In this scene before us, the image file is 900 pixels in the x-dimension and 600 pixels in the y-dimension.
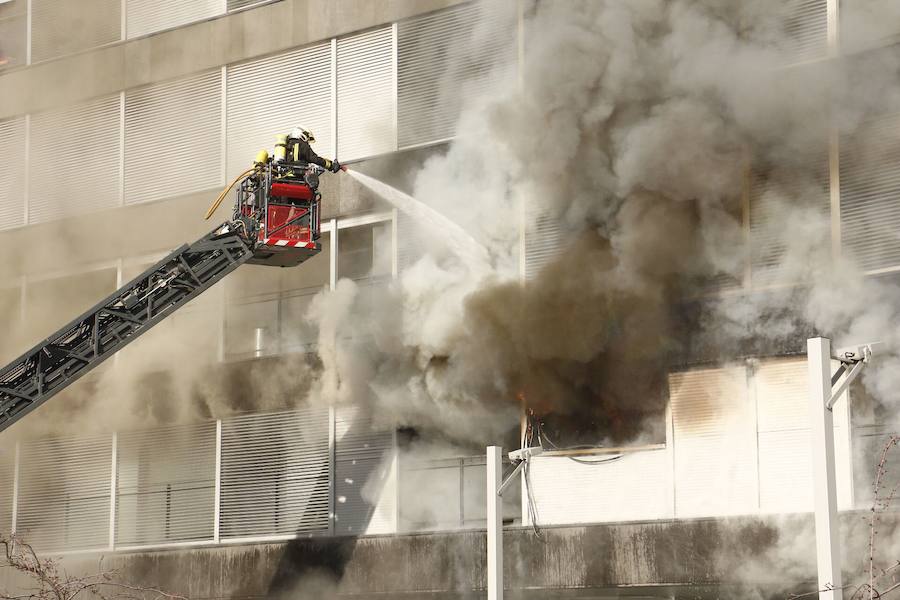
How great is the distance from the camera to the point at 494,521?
17562mm

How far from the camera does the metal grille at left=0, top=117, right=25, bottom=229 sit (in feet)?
88.1

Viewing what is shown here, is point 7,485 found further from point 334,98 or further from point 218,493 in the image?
point 334,98

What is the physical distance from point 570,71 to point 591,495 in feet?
19.4

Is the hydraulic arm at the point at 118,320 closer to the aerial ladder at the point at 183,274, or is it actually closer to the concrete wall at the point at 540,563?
the aerial ladder at the point at 183,274

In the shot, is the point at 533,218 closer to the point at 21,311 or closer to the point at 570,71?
the point at 570,71

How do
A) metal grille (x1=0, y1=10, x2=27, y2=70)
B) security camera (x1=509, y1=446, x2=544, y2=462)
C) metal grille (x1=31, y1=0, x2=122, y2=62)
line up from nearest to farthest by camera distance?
security camera (x1=509, y1=446, x2=544, y2=462)
metal grille (x1=31, y1=0, x2=122, y2=62)
metal grille (x1=0, y1=10, x2=27, y2=70)

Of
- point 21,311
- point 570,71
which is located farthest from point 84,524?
point 570,71

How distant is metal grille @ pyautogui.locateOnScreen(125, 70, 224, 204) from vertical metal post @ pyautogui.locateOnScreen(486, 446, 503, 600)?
342 inches

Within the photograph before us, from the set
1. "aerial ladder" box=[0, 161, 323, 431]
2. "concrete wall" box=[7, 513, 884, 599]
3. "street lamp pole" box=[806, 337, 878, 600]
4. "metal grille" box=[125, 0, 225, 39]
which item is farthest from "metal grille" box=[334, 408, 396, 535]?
"street lamp pole" box=[806, 337, 878, 600]

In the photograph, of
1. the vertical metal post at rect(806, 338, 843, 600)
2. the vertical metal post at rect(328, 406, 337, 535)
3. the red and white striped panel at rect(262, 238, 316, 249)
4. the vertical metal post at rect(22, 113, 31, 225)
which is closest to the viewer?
the vertical metal post at rect(806, 338, 843, 600)

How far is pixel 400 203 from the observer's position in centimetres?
2155

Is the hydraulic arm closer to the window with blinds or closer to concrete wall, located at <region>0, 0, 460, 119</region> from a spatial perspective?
concrete wall, located at <region>0, 0, 460, 119</region>

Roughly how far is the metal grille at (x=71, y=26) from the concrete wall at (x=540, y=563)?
9849mm

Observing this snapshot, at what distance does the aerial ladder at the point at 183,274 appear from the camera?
61.7 feet
